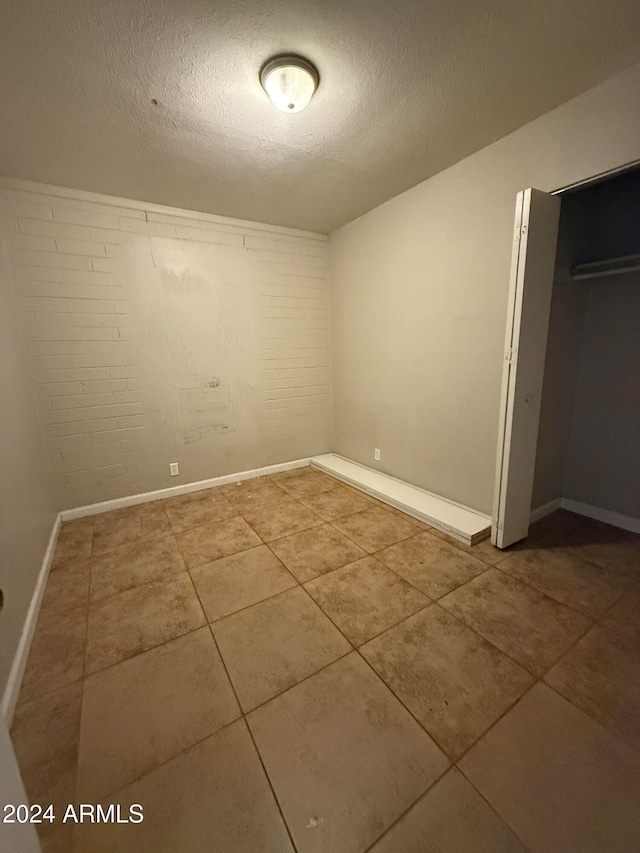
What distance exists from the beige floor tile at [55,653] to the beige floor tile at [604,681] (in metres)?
2.08

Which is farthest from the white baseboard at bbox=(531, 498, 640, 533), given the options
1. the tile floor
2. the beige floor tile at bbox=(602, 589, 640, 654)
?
the beige floor tile at bbox=(602, 589, 640, 654)

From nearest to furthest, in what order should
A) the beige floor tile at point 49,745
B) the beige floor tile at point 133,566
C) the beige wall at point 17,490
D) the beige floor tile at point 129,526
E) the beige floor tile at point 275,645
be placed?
1. the beige floor tile at point 49,745
2. the beige floor tile at point 275,645
3. the beige wall at point 17,490
4. the beige floor tile at point 133,566
5. the beige floor tile at point 129,526

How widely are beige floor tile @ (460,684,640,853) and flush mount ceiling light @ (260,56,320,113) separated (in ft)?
9.16

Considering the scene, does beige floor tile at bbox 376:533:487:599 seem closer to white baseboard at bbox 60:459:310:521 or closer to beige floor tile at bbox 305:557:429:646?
beige floor tile at bbox 305:557:429:646

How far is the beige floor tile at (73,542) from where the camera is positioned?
2.23 m

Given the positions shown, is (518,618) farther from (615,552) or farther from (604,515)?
(604,515)

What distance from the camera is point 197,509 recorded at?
9.58 ft

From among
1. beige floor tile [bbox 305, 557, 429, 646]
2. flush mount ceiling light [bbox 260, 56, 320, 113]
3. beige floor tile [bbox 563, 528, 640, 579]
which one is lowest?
beige floor tile [bbox 305, 557, 429, 646]

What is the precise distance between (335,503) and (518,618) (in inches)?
64.0

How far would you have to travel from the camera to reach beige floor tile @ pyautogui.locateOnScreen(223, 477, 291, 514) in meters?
2.98

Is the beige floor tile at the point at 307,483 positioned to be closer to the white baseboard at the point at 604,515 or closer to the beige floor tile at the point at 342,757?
the beige floor tile at the point at 342,757

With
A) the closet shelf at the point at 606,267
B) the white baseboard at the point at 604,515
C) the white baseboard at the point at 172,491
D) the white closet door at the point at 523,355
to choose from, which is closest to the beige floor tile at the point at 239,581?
the white baseboard at the point at 172,491

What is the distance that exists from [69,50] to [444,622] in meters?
3.10

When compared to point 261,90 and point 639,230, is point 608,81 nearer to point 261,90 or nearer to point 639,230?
point 639,230
